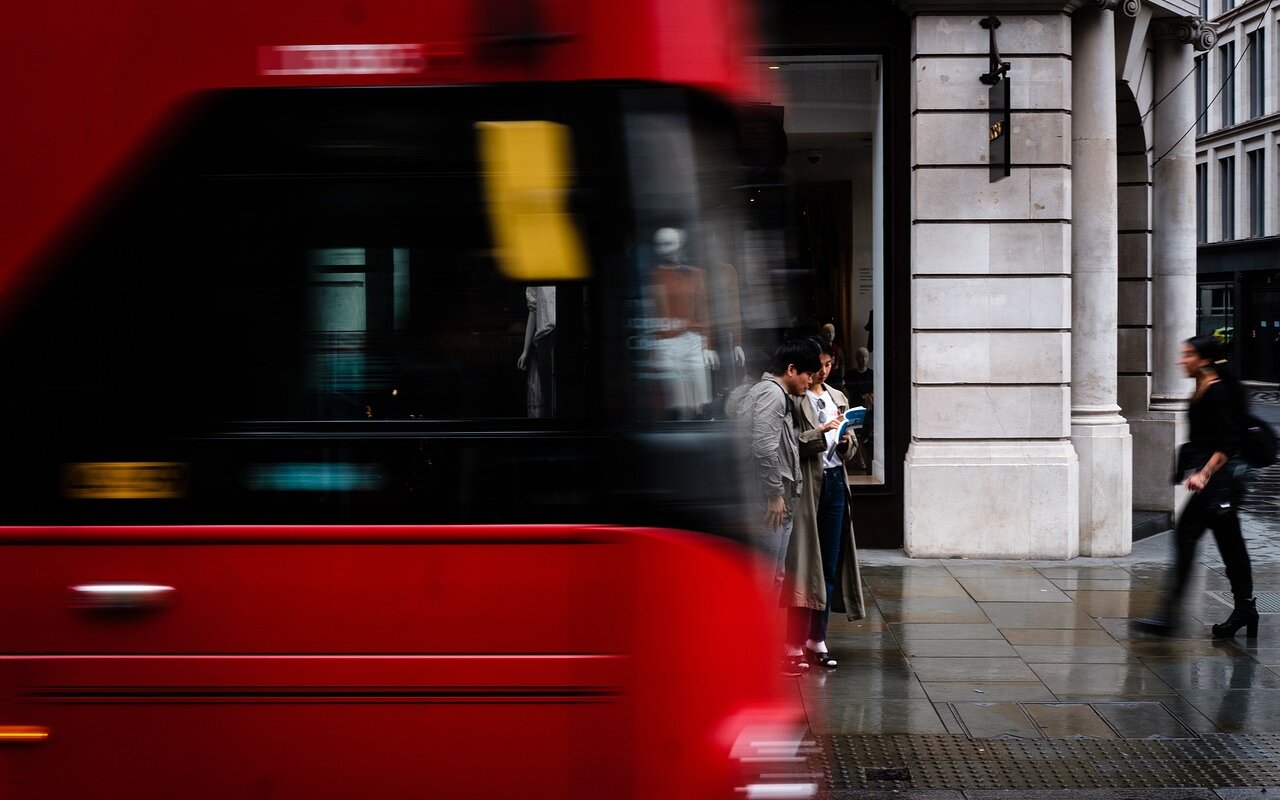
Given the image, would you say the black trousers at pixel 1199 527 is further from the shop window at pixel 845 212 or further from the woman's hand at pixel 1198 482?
the shop window at pixel 845 212

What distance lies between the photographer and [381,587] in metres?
3.46

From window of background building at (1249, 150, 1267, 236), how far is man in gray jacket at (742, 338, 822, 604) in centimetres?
3994

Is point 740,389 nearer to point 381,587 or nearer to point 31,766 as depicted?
point 381,587

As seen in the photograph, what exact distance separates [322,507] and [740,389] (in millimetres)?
1253

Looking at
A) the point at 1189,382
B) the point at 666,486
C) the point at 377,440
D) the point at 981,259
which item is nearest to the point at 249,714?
the point at 377,440

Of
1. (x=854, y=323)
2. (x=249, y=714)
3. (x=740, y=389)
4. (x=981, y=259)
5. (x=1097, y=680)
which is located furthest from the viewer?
(x=854, y=323)

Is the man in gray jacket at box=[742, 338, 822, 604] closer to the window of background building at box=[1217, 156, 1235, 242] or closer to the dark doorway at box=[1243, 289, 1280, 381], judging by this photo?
the dark doorway at box=[1243, 289, 1280, 381]

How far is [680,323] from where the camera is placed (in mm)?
3506

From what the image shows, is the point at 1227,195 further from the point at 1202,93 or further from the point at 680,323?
the point at 680,323

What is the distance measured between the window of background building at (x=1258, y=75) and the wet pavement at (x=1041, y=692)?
3587 centimetres

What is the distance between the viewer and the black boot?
8461mm

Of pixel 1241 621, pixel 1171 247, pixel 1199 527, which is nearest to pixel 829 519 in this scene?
pixel 1199 527

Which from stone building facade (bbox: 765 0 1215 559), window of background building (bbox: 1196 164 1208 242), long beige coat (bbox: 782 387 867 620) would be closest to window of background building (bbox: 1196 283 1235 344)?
window of background building (bbox: 1196 164 1208 242)

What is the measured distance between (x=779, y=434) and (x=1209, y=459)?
3.11 meters
